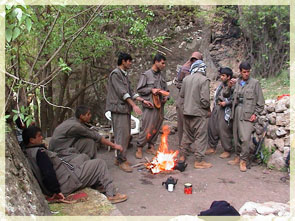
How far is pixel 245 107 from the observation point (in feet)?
21.4

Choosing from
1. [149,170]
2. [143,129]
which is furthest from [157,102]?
[149,170]

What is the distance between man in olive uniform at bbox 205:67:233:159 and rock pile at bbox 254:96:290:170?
32.4 inches

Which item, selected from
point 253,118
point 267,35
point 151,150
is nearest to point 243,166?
point 253,118

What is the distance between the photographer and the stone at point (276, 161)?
6.42 meters

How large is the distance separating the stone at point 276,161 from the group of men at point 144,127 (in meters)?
0.58

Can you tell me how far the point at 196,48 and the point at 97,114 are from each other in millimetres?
5015

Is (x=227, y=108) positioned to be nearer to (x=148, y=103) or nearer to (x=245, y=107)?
(x=245, y=107)

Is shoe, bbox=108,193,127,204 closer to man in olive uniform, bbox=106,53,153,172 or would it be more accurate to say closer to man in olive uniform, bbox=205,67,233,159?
man in olive uniform, bbox=106,53,153,172

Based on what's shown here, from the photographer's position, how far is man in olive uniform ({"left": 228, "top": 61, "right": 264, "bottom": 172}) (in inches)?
254

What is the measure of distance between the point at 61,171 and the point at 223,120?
4.03 meters

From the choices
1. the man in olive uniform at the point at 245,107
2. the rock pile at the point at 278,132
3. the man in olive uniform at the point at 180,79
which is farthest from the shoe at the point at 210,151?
the rock pile at the point at 278,132

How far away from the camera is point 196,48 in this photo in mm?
13516

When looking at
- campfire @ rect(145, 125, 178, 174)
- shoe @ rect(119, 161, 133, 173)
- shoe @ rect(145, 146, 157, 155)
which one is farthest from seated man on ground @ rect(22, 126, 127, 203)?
shoe @ rect(145, 146, 157, 155)

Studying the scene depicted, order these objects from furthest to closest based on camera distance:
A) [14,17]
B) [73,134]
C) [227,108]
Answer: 1. [227,108]
2. [73,134]
3. [14,17]
